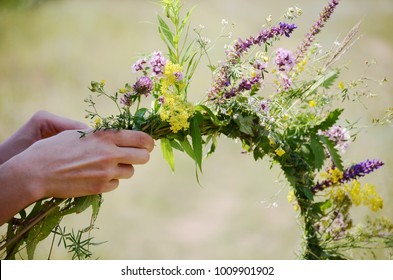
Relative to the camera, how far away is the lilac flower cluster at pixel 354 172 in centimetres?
90

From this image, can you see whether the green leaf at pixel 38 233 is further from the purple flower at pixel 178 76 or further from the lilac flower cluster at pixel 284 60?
the lilac flower cluster at pixel 284 60

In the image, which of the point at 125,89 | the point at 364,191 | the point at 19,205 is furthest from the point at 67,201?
the point at 364,191

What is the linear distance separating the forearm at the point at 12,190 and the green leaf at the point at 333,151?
0.44m

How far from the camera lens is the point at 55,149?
0.79 m

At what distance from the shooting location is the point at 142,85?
779mm

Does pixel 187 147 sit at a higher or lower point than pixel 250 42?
lower

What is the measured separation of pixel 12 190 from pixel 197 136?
0.27 m

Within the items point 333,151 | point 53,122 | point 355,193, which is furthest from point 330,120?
point 53,122

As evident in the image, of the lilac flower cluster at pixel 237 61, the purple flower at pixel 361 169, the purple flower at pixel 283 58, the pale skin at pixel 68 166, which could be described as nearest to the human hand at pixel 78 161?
the pale skin at pixel 68 166

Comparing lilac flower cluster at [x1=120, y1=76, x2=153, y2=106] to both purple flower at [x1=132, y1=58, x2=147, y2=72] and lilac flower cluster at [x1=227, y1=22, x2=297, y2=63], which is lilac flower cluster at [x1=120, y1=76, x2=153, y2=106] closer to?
purple flower at [x1=132, y1=58, x2=147, y2=72]

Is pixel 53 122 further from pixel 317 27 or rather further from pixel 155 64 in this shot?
pixel 317 27

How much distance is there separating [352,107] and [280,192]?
114cm

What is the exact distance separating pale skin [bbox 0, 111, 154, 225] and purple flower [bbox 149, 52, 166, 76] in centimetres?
9

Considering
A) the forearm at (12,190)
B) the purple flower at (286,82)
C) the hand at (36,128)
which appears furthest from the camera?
the hand at (36,128)
